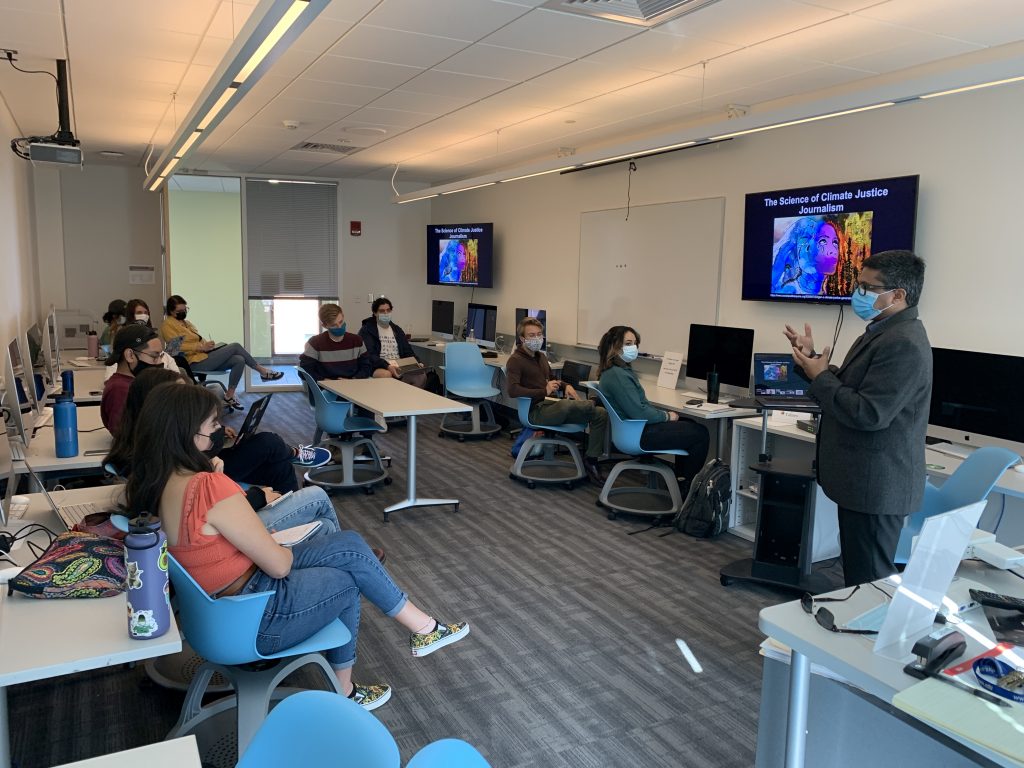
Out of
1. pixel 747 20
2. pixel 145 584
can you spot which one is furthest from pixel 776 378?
pixel 145 584

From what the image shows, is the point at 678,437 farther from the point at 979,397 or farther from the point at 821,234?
the point at 979,397

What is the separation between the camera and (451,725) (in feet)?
8.74

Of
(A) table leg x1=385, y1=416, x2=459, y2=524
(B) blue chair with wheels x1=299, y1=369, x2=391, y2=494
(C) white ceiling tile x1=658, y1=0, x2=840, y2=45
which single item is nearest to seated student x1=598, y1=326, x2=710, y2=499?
(A) table leg x1=385, y1=416, x2=459, y2=524

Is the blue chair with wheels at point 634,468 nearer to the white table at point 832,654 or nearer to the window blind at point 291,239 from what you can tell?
the white table at point 832,654

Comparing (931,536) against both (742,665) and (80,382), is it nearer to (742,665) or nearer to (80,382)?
(742,665)

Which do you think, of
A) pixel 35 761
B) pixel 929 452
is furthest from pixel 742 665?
pixel 35 761

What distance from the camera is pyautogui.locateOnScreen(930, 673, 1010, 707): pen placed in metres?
1.51

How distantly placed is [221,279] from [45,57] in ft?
27.8

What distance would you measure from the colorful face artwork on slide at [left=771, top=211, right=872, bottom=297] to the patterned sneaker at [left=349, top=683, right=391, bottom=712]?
11.7 feet

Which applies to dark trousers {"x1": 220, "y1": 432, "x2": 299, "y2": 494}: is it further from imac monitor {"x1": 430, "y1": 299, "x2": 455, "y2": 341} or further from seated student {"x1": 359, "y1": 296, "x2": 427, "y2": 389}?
imac monitor {"x1": 430, "y1": 299, "x2": 455, "y2": 341}

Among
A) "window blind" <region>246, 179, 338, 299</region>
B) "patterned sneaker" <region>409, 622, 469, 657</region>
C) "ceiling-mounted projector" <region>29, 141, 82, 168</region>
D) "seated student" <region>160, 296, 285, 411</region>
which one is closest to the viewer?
"patterned sneaker" <region>409, 622, 469, 657</region>

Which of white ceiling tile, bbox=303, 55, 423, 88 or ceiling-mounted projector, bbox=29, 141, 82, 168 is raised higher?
white ceiling tile, bbox=303, 55, 423, 88

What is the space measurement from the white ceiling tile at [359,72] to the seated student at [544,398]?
7.10 ft

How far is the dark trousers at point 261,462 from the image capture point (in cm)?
413
